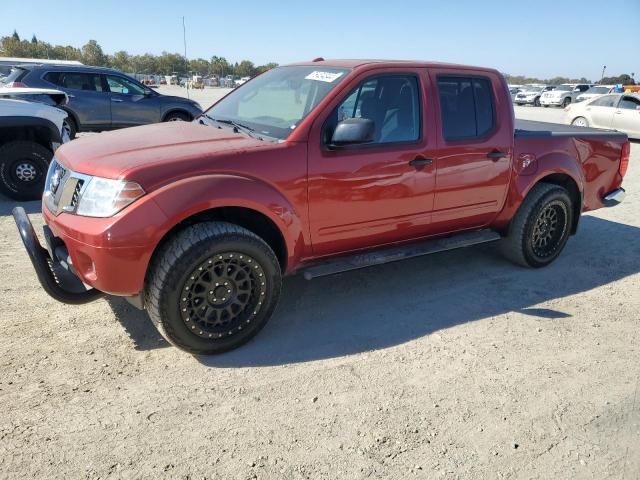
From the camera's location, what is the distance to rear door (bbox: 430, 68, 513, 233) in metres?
4.11

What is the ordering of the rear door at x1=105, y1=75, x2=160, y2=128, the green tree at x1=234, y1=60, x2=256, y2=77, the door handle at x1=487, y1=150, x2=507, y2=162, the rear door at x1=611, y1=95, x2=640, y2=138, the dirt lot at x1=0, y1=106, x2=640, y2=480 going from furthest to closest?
the green tree at x1=234, y1=60, x2=256, y2=77 → the rear door at x1=611, y1=95, x2=640, y2=138 → the rear door at x1=105, y1=75, x2=160, y2=128 → the door handle at x1=487, y1=150, x2=507, y2=162 → the dirt lot at x1=0, y1=106, x2=640, y2=480

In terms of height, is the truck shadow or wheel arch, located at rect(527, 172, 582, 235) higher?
wheel arch, located at rect(527, 172, 582, 235)

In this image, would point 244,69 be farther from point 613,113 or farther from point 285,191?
point 285,191

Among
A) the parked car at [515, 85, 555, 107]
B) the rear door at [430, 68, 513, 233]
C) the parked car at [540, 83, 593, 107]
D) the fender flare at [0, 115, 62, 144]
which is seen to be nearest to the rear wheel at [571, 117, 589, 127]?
the rear door at [430, 68, 513, 233]

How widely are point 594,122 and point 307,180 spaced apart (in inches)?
600

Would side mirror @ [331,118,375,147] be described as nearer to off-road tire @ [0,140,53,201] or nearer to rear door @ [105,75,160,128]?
off-road tire @ [0,140,53,201]

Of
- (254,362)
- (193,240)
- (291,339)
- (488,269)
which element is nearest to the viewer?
(193,240)

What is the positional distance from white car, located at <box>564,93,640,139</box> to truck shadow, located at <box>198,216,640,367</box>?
1112cm

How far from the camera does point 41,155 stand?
664cm

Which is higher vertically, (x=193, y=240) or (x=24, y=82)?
(x=24, y=82)

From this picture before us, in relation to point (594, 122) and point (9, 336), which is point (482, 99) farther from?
point (594, 122)

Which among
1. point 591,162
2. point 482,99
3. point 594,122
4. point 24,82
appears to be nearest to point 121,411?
point 482,99

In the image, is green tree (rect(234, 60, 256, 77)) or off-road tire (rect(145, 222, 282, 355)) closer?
off-road tire (rect(145, 222, 282, 355))

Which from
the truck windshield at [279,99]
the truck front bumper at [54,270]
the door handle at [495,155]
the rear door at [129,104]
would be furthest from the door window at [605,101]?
the truck front bumper at [54,270]
